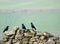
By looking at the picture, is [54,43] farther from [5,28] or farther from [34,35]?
[5,28]

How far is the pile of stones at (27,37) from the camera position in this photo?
16.4 metres

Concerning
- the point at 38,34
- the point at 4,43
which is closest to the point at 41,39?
the point at 38,34

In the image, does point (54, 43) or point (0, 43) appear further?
point (0, 43)

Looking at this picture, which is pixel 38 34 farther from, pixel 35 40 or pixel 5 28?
pixel 5 28

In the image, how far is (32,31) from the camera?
54.5 feet

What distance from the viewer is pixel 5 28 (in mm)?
17312

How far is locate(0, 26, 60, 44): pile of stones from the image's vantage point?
1639cm

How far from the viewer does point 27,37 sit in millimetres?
16797

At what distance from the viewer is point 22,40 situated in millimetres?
16797

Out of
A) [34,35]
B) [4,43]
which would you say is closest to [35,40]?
[34,35]

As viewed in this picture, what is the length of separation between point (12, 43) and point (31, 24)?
3.38ft

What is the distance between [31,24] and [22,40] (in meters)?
0.73

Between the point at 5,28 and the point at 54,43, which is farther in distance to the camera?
the point at 5,28

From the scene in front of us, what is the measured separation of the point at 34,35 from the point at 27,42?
0.37m
